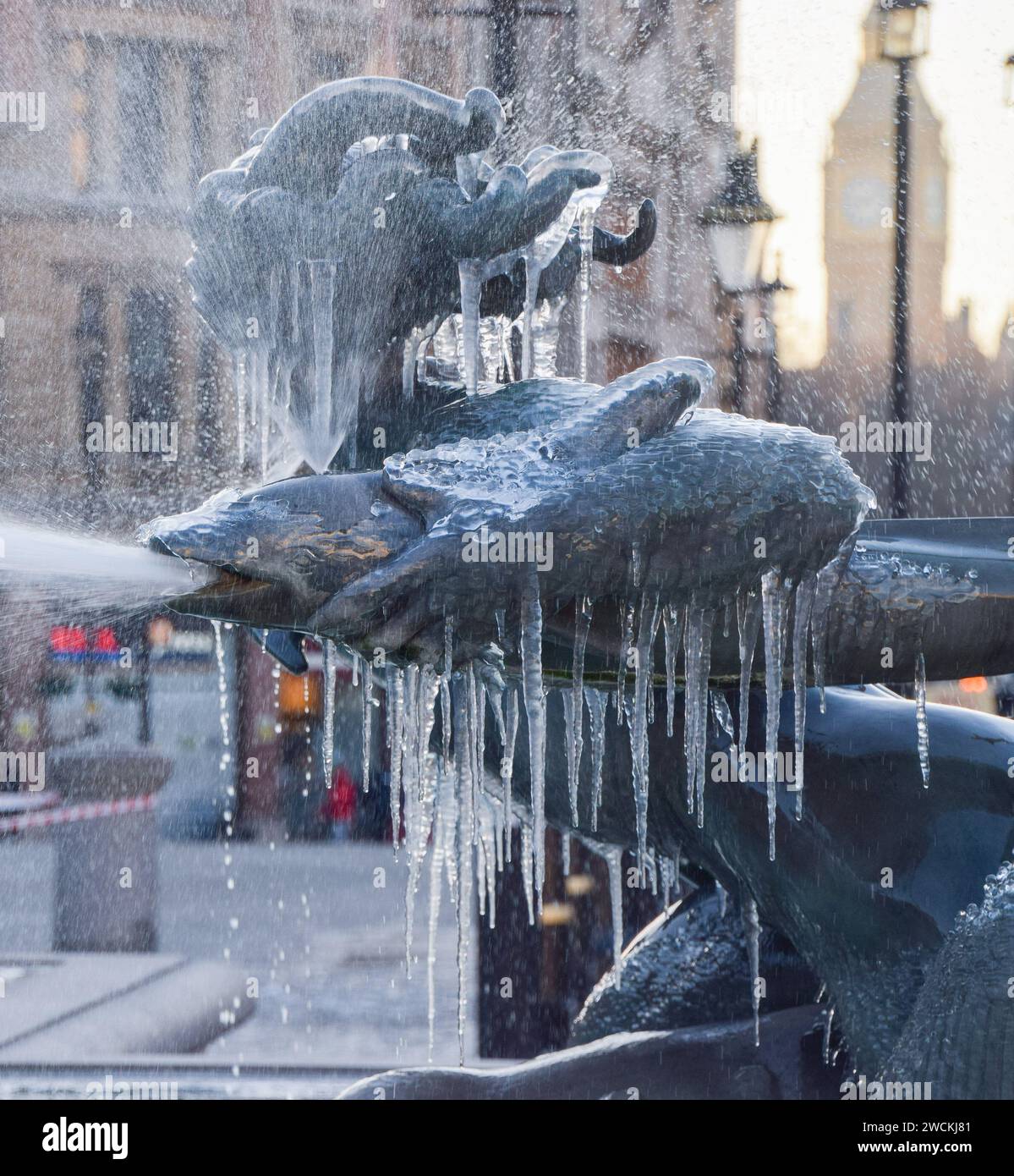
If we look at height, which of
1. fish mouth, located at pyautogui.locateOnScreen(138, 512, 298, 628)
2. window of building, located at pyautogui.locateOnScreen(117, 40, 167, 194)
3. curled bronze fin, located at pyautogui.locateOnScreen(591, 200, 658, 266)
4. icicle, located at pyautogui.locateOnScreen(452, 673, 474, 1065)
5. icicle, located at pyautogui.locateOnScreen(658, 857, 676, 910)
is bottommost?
icicle, located at pyautogui.locateOnScreen(658, 857, 676, 910)

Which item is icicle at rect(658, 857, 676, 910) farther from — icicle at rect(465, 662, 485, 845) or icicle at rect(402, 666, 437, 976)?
icicle at rect(465, 662, 485, 845)

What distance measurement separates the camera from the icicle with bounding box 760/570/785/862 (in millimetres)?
1855

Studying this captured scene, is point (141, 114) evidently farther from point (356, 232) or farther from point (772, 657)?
point (772, 657)

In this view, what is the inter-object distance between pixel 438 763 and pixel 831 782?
0.97 m

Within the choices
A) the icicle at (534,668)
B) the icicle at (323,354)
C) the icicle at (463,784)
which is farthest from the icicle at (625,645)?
the icicle at (323,354)

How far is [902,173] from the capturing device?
28.7 feet

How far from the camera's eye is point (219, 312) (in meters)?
2.09

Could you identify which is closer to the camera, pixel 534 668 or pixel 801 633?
pixel 534 668

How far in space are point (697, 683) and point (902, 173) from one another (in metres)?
7.70

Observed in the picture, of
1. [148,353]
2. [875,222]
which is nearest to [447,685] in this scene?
[875,222]

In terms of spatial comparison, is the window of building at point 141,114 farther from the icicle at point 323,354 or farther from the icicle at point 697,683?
the icicle at point 697,683

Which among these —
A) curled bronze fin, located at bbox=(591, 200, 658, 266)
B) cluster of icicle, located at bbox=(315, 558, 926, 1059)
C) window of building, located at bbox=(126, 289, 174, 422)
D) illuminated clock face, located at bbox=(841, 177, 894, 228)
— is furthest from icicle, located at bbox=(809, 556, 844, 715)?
window of building, located at bbox=(126, 289, 174, 422)

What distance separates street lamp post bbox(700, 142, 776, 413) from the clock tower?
1181mm
